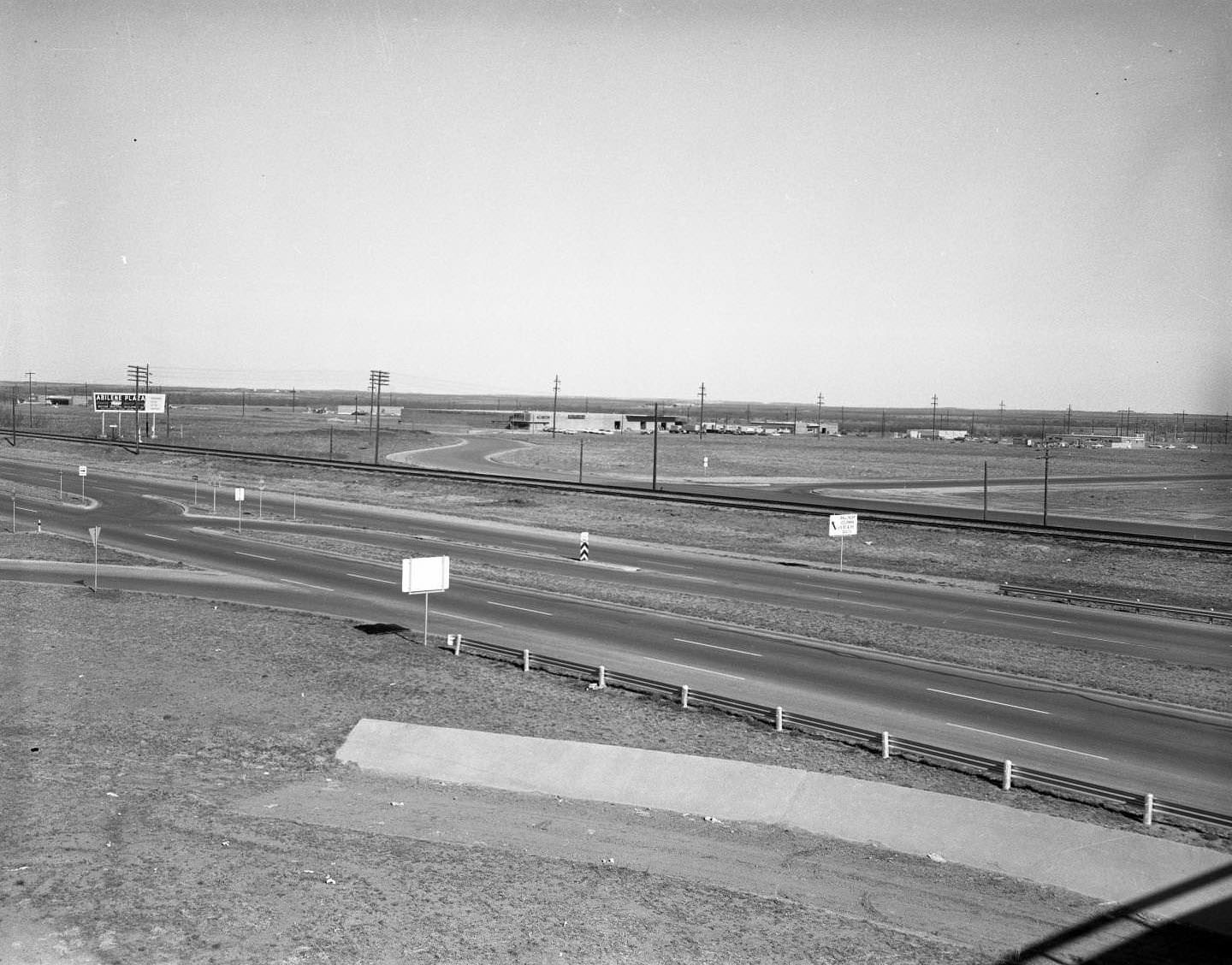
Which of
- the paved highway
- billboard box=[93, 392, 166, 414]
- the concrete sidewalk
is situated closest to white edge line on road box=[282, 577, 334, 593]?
the paved highway

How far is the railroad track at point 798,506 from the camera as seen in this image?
52969mm

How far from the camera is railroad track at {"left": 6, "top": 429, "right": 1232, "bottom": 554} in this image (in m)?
53.0

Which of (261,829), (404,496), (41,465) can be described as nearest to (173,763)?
(261,829)

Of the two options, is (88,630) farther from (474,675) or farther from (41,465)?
(41,465)

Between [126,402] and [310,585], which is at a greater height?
[126,402]

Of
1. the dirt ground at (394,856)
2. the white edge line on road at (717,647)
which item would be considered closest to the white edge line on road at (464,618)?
the white edge line on road at (717,647)

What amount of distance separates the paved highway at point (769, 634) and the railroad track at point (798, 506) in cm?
1362

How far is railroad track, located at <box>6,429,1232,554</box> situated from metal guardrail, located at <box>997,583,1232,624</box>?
11.2 metres

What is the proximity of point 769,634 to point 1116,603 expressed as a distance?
650 inches

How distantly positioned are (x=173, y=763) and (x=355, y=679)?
662 cm

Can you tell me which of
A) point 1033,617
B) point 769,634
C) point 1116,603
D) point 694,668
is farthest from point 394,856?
point 1116,603

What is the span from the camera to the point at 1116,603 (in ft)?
131

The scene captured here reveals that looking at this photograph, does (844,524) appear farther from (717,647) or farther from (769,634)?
(717,647)

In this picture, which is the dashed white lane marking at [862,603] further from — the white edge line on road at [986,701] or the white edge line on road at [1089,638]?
the white edge line on road at [986,701]
